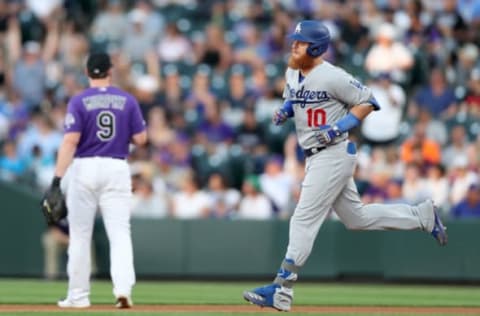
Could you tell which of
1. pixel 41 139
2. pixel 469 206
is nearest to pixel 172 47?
pixel 41 139

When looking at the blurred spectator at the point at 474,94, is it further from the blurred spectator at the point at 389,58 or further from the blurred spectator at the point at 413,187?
the blurred spectator at the point at 413,187

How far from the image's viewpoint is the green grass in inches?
486

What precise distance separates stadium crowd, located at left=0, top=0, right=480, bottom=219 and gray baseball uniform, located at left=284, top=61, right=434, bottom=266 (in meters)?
6.75

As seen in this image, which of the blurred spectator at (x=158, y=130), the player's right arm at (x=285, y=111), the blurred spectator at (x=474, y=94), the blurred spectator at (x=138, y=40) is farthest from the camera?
the blurred spectator at (x=138, y=40)

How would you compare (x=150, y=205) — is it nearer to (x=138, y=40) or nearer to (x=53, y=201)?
(x=138, y=40)

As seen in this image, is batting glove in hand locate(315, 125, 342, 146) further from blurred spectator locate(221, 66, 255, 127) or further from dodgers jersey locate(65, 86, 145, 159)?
blurred spectator locate(221, 66, 255, 127)

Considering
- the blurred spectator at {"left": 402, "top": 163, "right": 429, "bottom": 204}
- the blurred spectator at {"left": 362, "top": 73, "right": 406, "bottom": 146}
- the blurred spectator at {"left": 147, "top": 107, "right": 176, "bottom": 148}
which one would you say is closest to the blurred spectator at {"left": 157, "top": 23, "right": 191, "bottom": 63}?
the blurred spectator at {"left": 147, "top": 107, "right": 176, "bottom": 148}

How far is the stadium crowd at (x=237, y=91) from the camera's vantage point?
18.4m

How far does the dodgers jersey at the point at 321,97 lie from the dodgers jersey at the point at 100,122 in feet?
4.98

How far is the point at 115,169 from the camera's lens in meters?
10.8

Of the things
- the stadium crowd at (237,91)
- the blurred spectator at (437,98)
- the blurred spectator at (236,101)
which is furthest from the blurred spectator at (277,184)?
the blurred spectator at (437,98)

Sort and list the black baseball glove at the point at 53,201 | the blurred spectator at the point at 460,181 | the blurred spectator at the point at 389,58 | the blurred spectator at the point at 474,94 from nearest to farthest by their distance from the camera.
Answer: the black baseball glove at the point at 53,201 < the blurred spectator at the point at 460,181 < the blurred spectator at the point at 474,94 < the blurred spectator at the point at 389,58

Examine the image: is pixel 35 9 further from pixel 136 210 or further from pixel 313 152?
pixel 313 152

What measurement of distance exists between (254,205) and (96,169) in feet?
25.6
